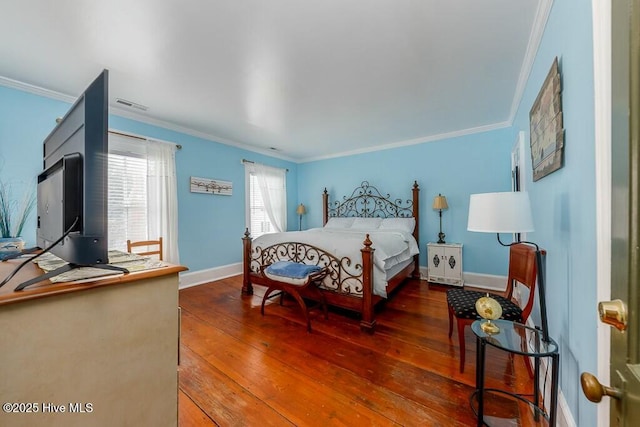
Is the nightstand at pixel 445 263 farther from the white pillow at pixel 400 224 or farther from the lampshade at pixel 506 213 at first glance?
the lampshade at pixel 506 213

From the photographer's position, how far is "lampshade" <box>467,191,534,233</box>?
54.5 inches

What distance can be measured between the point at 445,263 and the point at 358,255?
1911 millimetres

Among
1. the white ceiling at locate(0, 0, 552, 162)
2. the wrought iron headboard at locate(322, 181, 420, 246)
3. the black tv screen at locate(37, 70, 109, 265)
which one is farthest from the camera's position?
the wrought iron headboard at locate(322, 181, 420, 246)

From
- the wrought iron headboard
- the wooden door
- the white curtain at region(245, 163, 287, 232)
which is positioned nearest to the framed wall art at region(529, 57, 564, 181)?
the wooden door

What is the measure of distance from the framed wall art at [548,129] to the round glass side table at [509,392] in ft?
3.11

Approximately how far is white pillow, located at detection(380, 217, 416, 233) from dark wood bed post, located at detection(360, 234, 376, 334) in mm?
1803

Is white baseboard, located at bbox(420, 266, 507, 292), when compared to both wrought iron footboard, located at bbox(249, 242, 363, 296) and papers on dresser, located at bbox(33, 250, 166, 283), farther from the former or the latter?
papers on dresser, located at bbox(33, 250, 166, 283)

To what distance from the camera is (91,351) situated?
0.78 meters

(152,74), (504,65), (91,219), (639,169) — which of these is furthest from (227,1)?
(504,65)

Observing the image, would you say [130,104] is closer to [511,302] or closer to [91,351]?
[91,351]

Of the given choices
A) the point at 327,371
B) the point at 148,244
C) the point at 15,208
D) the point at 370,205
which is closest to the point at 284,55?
the point at 327,371

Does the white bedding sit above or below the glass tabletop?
above

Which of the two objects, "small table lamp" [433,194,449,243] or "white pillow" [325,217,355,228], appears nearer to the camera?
"small table lamp" [433,194,449,243]

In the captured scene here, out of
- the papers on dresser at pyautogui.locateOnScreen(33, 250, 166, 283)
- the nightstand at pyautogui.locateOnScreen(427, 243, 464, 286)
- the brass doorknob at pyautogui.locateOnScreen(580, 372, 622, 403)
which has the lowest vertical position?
the nightstand at pyautogui.locateOnScreen(427, 243, 464, 286)
